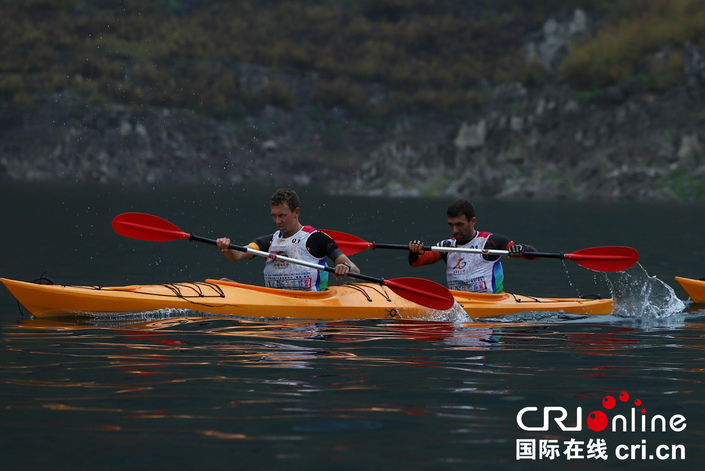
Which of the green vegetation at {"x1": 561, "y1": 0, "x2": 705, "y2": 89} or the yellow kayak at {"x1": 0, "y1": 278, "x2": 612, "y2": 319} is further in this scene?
the green vegetation at {"x1": 561, "y1": 0, "x2": 705, "y2": 89}

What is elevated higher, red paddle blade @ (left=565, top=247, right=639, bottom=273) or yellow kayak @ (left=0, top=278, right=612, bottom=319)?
red paddle blade @ (left=565, top=247, right=639, bottom=273)

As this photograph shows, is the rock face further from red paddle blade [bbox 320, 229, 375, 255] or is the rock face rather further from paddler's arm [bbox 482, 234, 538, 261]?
paddler's arm [bbox 482, 234, 538, 261]

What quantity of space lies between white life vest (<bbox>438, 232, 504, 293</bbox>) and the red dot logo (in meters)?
6.04

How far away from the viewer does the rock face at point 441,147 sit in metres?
97.0

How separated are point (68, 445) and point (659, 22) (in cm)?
13358

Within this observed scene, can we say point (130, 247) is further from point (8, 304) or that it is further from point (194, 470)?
point (194, 470)

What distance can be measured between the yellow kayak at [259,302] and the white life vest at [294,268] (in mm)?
206

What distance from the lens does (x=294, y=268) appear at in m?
13.5

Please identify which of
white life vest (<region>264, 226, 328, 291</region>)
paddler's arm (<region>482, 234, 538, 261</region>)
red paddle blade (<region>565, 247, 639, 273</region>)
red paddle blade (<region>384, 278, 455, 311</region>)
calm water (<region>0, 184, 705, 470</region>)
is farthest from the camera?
red paddle blade (<region>565, 247, 639, 273</region>)

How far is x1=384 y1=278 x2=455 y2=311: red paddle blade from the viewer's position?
43.1ft

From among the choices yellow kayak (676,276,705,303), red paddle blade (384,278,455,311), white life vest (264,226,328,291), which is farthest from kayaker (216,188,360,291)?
yellow kayak (676,276,705,303)

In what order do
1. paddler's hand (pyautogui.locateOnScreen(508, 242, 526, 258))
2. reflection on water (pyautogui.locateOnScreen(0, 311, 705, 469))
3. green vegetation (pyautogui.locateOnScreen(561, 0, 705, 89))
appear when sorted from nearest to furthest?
reflection on water (pyautogui.locateOnScreen(0, 311, 705, 469))
paddler's hand (pyautogui.locateOnScreen(508, 242, 526, 258))
green vegetation (pyautogui.locateOnScreen(561, 0, 705, 89))

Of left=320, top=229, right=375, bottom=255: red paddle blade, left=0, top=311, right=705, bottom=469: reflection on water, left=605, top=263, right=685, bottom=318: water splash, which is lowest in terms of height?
left=0, top=311, right=705, bottom=469: reflection on water

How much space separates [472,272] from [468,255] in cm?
29
